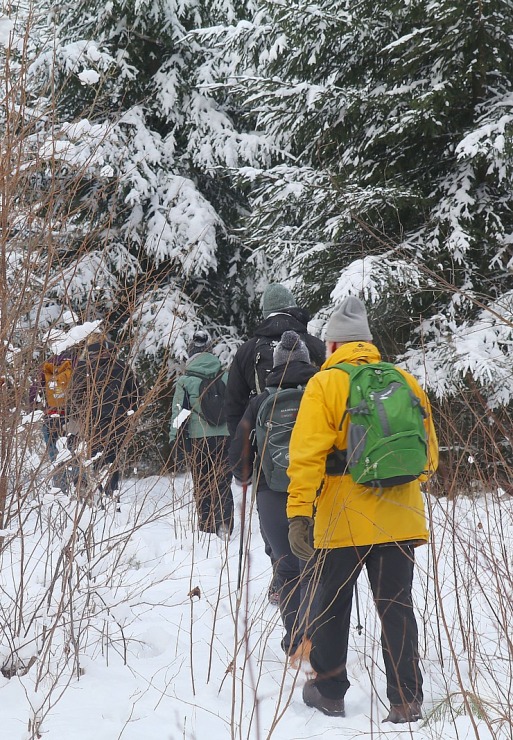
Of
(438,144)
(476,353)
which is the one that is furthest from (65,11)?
(476,353)

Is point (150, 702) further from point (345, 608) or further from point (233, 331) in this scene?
point (233, 331)

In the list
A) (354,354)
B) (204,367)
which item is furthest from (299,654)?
(204,367)

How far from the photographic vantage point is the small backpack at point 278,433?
3496 millimetres

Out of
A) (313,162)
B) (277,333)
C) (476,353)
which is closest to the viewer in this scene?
(277,333)

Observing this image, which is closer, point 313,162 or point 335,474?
point 335,474

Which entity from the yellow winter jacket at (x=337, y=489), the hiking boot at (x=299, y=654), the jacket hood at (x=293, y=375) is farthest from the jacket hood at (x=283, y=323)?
the hiking boot at (x=299, y=654)

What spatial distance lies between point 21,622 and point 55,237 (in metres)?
1.62

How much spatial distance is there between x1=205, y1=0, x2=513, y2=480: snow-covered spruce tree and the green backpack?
11.4 ft

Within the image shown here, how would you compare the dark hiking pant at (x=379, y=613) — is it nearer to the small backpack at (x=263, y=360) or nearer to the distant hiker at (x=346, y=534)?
the distant hiker at (x=346, y=534)

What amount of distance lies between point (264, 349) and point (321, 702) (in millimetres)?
2025

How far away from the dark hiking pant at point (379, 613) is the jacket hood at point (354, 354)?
30.1 inches

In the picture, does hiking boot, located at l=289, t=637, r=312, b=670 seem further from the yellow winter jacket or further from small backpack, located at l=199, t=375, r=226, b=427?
small backpack, located at l=199, t=375, r=226, b=427

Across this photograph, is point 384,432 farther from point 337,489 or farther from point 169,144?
point 169,144

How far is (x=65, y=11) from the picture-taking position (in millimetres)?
10688
